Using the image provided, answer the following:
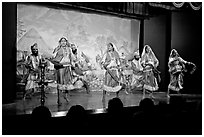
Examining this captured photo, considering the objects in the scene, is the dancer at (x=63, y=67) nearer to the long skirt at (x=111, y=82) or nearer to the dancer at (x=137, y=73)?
the long skirt at (x=111, y=82)

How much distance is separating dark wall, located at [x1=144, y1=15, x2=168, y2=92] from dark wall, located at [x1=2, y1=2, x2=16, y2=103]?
4945 millimetres

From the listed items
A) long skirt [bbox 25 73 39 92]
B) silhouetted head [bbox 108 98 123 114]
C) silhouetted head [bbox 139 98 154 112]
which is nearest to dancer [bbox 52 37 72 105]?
long skirt [bbox 25 73 39 92]

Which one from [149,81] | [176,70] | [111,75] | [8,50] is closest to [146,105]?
[111,75]

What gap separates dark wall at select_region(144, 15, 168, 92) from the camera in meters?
8.58

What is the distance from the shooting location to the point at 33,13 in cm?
714

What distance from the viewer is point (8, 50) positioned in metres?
5.17

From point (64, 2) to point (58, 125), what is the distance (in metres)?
4.89

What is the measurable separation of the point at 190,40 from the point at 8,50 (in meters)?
5.54

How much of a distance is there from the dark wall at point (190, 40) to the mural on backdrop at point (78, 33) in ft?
4.72

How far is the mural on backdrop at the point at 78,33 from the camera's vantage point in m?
7.00

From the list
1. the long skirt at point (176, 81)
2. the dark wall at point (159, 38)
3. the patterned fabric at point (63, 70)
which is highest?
the dark wall at point (159, 38)

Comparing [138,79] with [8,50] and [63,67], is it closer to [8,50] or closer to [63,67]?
[63,67]

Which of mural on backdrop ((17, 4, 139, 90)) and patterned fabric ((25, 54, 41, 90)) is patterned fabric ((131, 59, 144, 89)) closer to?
mural on backdrop ((17, 4, 139, 90))

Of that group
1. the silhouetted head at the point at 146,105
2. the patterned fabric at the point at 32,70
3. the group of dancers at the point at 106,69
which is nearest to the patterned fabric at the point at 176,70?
the group of dancers at the point at 106,69
